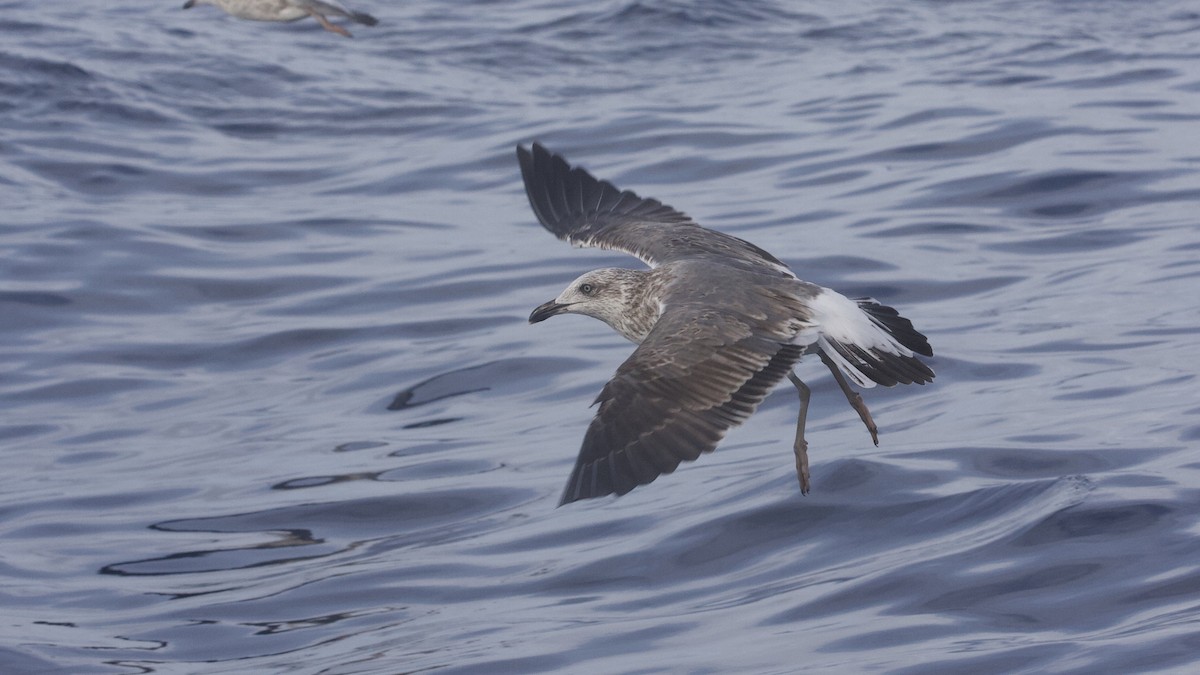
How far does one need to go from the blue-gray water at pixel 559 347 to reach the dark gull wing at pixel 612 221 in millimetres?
1243

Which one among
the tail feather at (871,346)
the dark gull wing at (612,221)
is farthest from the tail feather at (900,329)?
the dark gull wing at (612,221)

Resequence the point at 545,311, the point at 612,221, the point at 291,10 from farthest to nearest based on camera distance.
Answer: the point at 291,10 < the point at 612,221 < the point at 545,311

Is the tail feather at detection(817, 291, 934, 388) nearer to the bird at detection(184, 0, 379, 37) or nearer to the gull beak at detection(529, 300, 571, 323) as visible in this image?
the gull beak at detection(529, 300, 571, 323)

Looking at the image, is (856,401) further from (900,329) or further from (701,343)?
(701,343)

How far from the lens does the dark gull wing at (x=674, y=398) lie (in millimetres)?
5391

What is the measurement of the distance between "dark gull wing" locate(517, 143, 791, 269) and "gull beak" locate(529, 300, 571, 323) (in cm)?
54

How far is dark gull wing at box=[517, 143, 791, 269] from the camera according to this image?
766cm

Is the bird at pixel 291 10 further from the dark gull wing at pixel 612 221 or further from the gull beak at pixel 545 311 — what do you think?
the gull beak at pixel 545 311

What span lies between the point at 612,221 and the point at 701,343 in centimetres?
273

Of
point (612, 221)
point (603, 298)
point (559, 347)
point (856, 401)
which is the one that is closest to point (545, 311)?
point (603, 298)

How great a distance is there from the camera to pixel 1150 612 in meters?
5.96

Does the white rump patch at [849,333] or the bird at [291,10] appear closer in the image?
the white rump patch at [849,333]

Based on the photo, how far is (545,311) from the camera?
7102mm

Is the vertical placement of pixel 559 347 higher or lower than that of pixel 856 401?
lower
